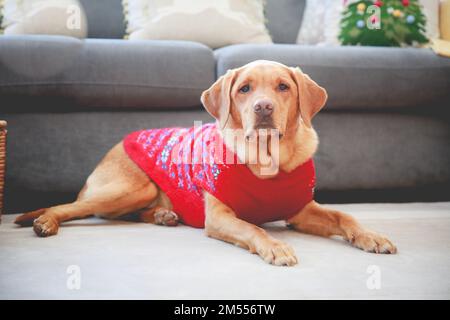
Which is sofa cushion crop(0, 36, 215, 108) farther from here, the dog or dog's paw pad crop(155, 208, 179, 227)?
dog's paw pad crop(155, 208, 179, 227)

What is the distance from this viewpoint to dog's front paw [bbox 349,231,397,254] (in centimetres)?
165

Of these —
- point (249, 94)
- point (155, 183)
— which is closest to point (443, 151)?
point (249, 94)

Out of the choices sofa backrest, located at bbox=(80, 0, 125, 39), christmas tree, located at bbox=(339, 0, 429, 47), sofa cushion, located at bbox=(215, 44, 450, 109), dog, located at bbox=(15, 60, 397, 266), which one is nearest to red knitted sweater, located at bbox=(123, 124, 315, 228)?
dog, located at bbox=(15, 60, 397, 266)

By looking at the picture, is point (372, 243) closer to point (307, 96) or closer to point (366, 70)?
point (307, 96)

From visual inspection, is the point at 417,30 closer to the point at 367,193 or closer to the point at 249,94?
the point at 367,193

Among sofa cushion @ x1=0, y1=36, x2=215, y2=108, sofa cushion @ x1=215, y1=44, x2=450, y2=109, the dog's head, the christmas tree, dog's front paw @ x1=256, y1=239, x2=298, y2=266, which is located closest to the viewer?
dog's front paw @ x1=256, y1=239, x2=298, y2=266

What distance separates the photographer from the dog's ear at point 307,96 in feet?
6.12

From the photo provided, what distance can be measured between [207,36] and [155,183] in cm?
137

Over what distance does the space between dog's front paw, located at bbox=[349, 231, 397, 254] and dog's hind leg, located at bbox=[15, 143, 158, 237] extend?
3.20 feet

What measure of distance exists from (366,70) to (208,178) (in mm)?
1247

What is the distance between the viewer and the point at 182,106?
2629mm

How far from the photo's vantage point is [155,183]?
2.25m

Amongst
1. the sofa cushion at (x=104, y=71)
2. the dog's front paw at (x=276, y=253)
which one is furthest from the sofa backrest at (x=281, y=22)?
the dog's front paw at (x=276, y=253)

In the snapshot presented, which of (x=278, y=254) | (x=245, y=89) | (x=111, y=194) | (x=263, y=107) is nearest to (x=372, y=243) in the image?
(x=278, y=254)
